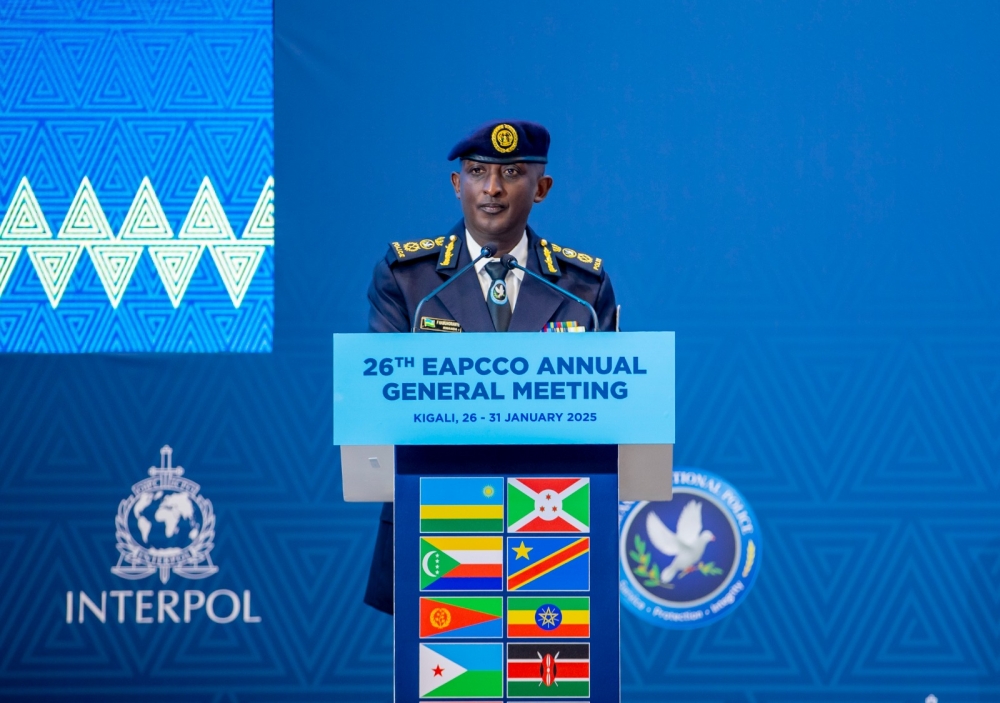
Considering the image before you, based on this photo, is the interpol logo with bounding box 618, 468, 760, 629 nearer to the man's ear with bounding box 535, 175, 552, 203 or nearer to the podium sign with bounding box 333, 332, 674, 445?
the man's ear with bounding box 535, 175, 552, 203

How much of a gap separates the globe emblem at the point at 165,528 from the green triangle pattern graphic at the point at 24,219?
845 millimetres

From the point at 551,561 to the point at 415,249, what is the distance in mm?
1046

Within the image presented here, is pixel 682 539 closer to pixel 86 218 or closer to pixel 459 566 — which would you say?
pixel 459 566

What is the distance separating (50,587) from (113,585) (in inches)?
8.4

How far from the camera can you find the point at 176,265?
392 cm

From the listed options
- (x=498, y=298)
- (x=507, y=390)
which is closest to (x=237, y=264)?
(x=498, y=298)

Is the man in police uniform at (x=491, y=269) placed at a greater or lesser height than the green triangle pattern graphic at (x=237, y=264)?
lesser

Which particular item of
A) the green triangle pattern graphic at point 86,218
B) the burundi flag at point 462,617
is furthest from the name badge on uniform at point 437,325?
the green triangle pattern graphic at point 86,218

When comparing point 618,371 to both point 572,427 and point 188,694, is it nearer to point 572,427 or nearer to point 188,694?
point 572,427

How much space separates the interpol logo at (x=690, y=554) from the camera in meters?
3.92

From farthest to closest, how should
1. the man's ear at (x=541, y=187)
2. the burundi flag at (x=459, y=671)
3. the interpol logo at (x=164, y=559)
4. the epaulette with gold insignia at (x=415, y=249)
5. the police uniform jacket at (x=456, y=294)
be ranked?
the interpol logo at (x=164, y=559), the man's ear at (x=541, y=187), the epaulette with gold insignia at (x=415, y=249), the police uniform jacket at (x=456, y=294), the burundi flag at (x=459, y=671)

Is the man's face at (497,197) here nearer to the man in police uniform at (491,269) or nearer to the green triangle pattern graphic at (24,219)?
the man in police uniform at (491,269)

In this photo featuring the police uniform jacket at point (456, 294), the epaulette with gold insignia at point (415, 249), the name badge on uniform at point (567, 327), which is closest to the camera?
the name badge on uniform at point (567, 327)

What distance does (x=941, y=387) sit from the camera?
3939 millimetres
